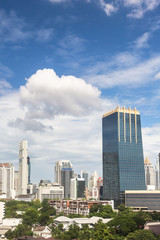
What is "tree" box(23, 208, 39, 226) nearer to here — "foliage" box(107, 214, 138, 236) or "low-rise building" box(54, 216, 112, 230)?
"low-rise building" box(54, 216, 112, 230)

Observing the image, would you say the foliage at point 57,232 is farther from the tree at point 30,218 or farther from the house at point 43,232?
the tree at point 30,218

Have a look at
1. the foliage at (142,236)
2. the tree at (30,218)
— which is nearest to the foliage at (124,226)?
the foliage at (142,236)

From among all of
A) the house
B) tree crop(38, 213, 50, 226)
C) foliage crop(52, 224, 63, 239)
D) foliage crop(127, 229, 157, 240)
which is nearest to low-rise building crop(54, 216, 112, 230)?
foliage crop(52, 224, 63, 239)

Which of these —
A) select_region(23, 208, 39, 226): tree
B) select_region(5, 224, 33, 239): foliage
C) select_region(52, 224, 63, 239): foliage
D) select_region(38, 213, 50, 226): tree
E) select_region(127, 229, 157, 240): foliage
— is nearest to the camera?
select_region(127, 229, 157, 240): foliage

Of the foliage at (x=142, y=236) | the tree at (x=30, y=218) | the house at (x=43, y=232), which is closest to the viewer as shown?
the foliage at (x=142, y=236)

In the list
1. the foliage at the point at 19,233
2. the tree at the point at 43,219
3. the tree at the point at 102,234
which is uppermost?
the tree at the point at 102,234

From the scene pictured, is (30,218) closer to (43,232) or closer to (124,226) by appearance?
(43,232)

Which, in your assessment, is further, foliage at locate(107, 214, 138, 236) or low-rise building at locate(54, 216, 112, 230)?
low-rise building at locate(54, 216, 112, 230)

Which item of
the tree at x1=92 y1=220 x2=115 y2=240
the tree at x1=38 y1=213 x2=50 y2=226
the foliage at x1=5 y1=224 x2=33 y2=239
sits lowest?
the tree at x1=38 y1=213 x2=50 y2=226

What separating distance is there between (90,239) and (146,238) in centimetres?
1822

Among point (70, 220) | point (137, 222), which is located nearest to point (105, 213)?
point (70, 220)

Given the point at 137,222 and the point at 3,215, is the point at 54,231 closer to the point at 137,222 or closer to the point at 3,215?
the point at 137,222

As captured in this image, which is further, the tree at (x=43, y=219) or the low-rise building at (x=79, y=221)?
the tree at (x=43, y=219)

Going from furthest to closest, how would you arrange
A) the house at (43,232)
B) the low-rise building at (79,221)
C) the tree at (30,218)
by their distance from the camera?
1. the tree at (30,218)
2. the low-rise building at (79,221)
3. the house at (43,232)
